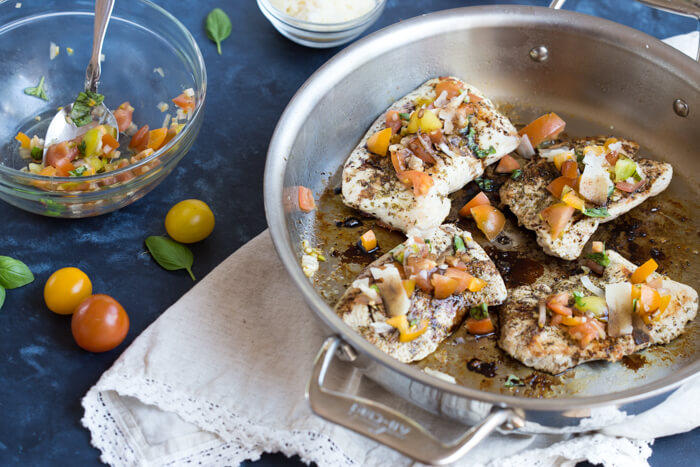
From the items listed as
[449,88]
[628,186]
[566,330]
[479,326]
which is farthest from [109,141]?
[628,186]

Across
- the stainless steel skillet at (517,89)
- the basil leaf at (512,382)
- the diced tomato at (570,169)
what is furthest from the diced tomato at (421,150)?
the basil leaf at (512,382)

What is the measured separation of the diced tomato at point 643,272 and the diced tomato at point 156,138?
257 centimetres

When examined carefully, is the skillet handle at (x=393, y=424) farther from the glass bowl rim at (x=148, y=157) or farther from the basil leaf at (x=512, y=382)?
the glass bowl rim at (x=148, y=157)

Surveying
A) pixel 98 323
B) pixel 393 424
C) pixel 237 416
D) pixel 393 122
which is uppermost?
pixel 393 122

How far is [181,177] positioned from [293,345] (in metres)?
1.25

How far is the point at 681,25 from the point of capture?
4.83 meters

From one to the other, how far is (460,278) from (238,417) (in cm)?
121

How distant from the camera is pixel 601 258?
3604mm

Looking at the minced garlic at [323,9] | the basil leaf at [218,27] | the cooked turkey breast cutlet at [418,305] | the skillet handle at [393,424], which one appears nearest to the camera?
the skillet handle at [393,424]

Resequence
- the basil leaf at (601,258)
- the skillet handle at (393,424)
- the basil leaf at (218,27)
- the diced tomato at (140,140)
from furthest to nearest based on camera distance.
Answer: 1. the basil leaf at (218,27)
2. the diced tomato at (140,140)
3. the basil leaf at (601,258)
4. the skillet handle at (393,424)

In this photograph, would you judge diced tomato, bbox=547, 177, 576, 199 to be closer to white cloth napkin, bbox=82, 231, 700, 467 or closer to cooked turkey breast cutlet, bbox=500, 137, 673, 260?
cooked turkey breast cutlet, bbox=500, 137, 673, 260

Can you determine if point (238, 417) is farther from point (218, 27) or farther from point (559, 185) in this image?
point (218, 27)

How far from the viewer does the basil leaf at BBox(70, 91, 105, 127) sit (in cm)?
388

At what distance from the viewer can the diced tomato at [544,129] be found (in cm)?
409
